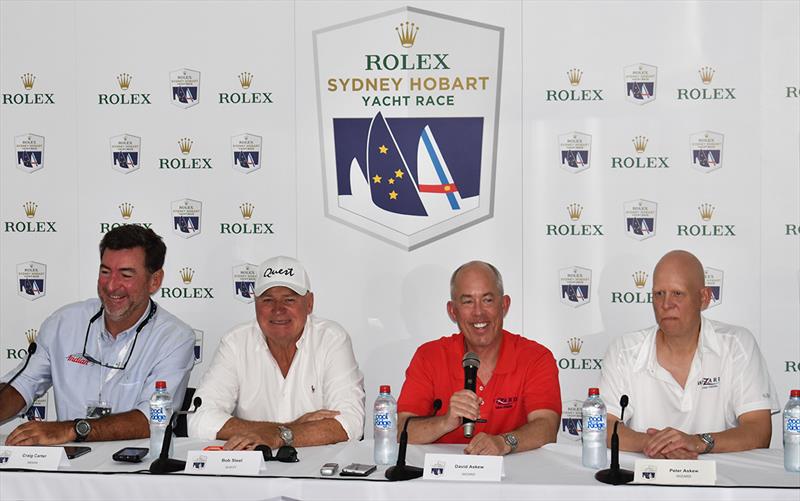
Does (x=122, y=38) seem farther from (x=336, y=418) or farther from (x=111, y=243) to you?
(x=336, y=418)

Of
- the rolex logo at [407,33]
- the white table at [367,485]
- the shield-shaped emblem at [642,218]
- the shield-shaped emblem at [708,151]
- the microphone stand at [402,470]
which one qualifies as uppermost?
the rolex logo at [407,33]

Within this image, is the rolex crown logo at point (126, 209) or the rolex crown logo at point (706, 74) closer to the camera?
the rolex crown logo at point (706, 74)

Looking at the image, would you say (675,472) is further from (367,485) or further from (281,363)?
(281,363)

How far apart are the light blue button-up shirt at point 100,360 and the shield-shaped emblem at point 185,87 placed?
140 centimetres

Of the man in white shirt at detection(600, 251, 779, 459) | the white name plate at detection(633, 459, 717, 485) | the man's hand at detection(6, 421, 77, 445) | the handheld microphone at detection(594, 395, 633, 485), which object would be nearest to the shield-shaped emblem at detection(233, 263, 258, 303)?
the man's hand at detection(6, 421, 77, 445)

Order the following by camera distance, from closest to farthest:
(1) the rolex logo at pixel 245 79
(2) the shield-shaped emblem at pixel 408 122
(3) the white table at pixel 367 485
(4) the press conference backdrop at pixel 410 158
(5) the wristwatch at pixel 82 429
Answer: (3) the white table at pixel 367 485, (5) the wristwatch at pixel 82 429, (4) the press conference backdrop at pixel 410 158, (2) the shield-shaped emblem at pixel 408 122, (1) the rolex logo at pixel 245 79

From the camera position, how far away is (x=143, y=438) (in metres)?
3.01

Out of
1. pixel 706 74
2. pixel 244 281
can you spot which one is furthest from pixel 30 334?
pixel 706 74

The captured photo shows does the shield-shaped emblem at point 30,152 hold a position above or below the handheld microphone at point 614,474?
above

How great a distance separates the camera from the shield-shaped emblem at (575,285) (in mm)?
4387

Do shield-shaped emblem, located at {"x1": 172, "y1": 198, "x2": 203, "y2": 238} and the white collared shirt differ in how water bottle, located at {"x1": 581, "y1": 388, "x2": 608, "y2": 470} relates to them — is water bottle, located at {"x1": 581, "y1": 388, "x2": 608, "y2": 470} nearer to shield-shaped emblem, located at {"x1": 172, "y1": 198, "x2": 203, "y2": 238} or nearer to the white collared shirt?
the white collared shirt

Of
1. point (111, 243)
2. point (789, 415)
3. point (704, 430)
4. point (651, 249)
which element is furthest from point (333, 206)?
point (789, 415)

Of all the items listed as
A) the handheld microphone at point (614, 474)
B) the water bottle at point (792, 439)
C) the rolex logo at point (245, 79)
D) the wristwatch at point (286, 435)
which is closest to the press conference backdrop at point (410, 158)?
the rolex logo at point (245, 79)

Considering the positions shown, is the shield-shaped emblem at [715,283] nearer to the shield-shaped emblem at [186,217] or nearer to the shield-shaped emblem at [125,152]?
the shield-shaped emblem at [186,217]
